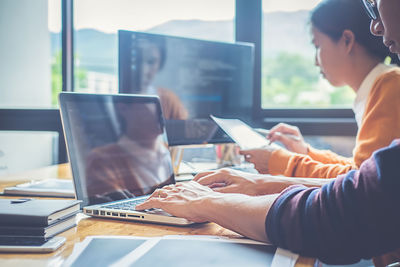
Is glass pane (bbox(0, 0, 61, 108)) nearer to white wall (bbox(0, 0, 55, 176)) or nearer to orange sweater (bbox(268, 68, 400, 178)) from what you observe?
white wall (bbox(0, 0, 55, 176))

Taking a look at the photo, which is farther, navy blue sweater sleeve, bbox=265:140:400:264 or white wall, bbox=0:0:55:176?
white wall, bbox=0:0:55:176

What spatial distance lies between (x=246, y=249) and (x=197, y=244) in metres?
0.08

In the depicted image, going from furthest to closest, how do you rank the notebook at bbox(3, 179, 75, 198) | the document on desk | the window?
the window → the notebook at bbox(3, 179, 75, 198) → the document on desk

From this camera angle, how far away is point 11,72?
2.69m

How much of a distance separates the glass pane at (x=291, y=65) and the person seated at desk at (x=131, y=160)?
1.28 m

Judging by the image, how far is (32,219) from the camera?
0.71 m

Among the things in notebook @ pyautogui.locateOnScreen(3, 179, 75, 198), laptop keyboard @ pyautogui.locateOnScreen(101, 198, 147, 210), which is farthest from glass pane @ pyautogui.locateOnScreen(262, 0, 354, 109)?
laptop keyboard @ pyautogui.locateOnScreen(101, 198, 147, 210)

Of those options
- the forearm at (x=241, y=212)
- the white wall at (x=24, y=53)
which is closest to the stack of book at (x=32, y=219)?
the forearm at (x=241, y=212)

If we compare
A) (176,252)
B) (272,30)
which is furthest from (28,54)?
(176,252)

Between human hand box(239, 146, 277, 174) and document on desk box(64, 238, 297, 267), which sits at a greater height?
human hand box(239, 146, 277, 174)

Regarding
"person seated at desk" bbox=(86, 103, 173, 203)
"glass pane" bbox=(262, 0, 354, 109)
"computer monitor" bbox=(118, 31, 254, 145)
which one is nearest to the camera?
"person seated at desk" bbox=(86, 103, 173, 203)

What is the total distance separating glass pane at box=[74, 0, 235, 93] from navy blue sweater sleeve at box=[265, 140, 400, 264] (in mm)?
1864

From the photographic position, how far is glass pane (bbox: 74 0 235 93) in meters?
2.44

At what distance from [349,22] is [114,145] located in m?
0.93
